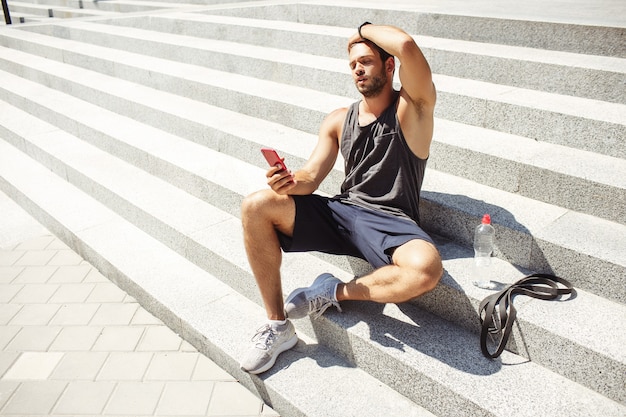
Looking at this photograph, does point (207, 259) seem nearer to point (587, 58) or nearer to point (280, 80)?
point (280, 80)

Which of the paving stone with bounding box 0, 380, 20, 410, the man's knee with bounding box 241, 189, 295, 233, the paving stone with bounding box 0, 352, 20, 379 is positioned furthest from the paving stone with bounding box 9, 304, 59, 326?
the man's knee with bounding box 241, 189, 295, 233

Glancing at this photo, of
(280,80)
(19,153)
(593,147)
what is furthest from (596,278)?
(19,153)

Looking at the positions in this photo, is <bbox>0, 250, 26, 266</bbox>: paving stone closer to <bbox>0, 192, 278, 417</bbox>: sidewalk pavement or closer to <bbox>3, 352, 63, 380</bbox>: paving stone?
<bbox>0, 192, 278, 417</bbox>: sidewalk pavement

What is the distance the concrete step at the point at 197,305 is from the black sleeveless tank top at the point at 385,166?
2.91 feet

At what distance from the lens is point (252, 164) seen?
4691 mm

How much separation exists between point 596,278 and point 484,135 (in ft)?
4.61

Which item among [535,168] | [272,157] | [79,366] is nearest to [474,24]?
[535,168]

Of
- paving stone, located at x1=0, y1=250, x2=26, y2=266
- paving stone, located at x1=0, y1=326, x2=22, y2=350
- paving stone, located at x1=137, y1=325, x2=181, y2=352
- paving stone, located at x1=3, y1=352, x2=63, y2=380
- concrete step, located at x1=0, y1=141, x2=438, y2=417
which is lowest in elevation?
paving stone, located at x1=0, y1=250, x2=26, y2=266

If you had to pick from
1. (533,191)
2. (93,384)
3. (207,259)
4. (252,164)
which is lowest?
(93,384)

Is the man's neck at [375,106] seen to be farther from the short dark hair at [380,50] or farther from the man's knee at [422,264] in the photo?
the man's knee at [422,264]

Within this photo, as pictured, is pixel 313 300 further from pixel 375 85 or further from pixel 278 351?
pixel 375 85

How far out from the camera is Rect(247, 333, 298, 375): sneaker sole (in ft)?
9.89

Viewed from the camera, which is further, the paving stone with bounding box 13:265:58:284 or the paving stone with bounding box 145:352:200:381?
the paving stone with bounding box 13:265:58:284

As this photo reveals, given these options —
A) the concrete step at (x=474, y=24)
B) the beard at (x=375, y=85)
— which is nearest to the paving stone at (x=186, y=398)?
the beard at (x=375, y=85)
